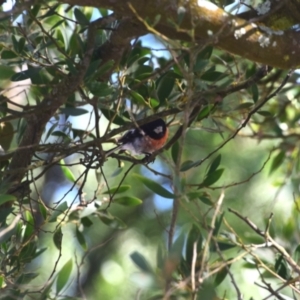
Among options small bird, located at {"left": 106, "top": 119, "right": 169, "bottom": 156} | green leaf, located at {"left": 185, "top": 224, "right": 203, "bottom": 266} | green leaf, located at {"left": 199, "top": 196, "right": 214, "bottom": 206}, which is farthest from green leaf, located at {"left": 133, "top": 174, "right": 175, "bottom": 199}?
small bird, located at {"left": 106, "top": 119, "right": 169, "bottom": 156}

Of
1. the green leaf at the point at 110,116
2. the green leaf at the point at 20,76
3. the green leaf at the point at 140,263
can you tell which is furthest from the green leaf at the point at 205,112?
the green leaf at the point at 140,263

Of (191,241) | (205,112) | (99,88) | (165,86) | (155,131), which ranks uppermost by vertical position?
(99,88)

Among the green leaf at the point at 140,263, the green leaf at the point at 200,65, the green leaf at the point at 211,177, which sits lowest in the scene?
the green leaf at the point at 211,177

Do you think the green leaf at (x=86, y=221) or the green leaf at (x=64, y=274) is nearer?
the green leaf at (x=64, y=274)

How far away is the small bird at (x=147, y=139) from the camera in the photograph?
9.10 feet

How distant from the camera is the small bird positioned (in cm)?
277

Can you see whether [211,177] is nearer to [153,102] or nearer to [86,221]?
[153,102]

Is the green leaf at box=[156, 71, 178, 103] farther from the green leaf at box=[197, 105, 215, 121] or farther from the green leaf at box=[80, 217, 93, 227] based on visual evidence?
the green leaf at box=[80, 217, 93, 227]

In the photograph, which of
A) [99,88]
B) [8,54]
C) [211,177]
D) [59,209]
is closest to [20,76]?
[8,54]

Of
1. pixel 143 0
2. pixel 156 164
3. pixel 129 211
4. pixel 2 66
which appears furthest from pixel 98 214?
pixel 129 211

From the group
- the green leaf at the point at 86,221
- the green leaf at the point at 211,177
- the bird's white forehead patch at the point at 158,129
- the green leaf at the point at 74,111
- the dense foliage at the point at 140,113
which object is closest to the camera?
the dense foliage at the point at 140,113

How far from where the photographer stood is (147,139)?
9.09 ft

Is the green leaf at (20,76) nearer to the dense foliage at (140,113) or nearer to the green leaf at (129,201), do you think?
the dense foliage at (140,113)

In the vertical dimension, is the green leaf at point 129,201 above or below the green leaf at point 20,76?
below
